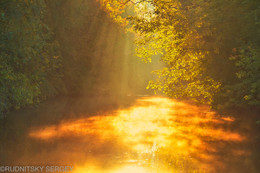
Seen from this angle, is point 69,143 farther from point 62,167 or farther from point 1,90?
point 1,90

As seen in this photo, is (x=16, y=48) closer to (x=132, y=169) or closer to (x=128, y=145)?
(x=128, y=145)

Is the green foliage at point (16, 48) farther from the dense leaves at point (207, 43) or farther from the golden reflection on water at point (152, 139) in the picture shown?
the dense leaves at point (207, 43)

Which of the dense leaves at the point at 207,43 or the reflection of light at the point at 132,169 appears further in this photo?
the dense leaves at the point at 207,43

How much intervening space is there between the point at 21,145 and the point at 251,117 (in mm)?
14298

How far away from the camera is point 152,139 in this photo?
15336 millimetres

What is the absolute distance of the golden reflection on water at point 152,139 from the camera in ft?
34.0

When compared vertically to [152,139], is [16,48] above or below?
above

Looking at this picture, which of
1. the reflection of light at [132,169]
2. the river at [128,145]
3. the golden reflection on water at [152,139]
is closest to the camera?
the reflection of light at [132,169]

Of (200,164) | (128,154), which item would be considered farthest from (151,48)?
(200,164)

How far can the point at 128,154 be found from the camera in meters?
12.2

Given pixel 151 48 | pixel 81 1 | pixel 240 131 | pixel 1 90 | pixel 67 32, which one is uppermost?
Answer: pixel 81 1

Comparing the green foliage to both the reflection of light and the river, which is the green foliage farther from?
the reflection of light

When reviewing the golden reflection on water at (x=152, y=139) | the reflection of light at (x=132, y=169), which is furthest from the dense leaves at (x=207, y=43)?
the reflection of light at (x=132, y=169)

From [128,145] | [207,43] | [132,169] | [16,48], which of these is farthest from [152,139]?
[16,48]
